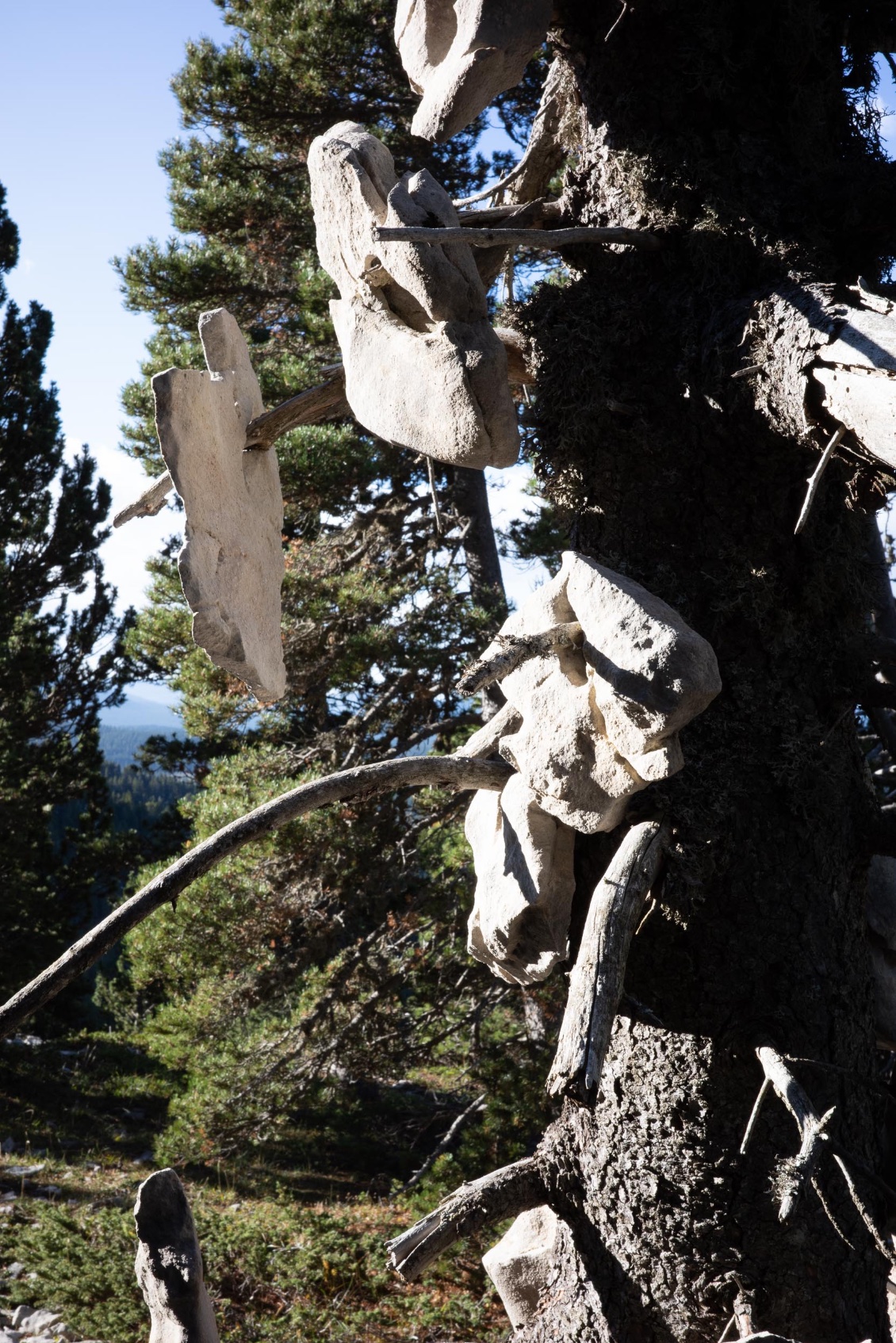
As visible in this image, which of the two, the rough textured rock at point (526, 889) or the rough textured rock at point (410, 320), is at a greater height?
the rough textured rock at point (410, 320)

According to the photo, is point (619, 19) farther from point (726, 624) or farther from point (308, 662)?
point (308, 662)

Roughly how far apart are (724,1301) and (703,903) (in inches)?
20.6

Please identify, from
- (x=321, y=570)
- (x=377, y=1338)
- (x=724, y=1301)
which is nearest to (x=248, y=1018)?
(x=377, y=1338)

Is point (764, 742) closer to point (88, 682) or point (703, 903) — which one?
point (703, 903)

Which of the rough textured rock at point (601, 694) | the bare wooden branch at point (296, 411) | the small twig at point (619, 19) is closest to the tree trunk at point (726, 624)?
the small twig at point (619, 19)

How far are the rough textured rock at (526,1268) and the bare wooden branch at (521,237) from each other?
144 centimetres

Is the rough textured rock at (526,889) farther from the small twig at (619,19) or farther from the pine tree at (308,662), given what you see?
the pine tree at (308,662)

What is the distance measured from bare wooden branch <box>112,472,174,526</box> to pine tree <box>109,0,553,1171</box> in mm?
3197

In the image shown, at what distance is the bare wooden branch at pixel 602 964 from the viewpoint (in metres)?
1.13

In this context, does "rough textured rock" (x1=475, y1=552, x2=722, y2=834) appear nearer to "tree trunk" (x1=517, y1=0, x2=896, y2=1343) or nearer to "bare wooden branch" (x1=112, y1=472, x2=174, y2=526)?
"tree trunk" (x1=517, y1=0, x2=896, y2=1343)

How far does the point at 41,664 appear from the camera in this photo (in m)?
10.7

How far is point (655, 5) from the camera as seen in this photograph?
62.2 inches

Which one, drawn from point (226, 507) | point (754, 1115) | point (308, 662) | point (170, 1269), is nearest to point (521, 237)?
point (226, 507)

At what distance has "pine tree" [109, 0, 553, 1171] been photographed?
17.2 feet
